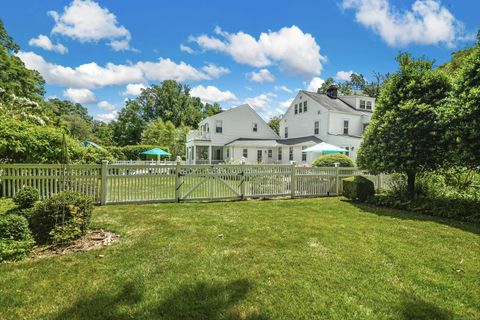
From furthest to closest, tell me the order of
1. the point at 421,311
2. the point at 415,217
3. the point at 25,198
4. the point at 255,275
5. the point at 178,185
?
1. the point at 178,185
2. the point at 415,217
3. the point at 25,198
4. the point at 255,275
5. the point at 421,311

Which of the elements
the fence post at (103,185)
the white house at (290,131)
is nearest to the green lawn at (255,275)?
the fence post at (103,185)

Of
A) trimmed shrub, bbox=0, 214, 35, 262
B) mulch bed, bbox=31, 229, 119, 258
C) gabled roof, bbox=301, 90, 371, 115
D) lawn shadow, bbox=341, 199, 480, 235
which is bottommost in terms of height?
lawn shadow, bbox=341, 199, 480, 235

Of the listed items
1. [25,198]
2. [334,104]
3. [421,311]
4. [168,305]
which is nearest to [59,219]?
[25,198]

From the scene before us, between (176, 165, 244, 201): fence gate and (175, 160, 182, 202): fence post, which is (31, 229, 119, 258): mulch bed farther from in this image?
(176, 165, 244, 201): fence gate

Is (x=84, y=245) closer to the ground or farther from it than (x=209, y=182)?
closer to the ground

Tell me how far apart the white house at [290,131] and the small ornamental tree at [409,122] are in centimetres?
1310

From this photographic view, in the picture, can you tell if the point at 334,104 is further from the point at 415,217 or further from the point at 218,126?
the point at 415,217

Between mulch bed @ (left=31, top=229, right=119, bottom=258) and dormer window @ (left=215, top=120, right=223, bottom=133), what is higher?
dormer window @ (left=215, top=120, right=223, bottom=133)

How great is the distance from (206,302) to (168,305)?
1.30ft

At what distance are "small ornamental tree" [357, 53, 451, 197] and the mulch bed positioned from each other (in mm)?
8379

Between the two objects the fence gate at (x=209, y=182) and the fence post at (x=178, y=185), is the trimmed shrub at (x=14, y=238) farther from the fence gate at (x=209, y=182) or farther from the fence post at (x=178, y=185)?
the fence gate at (x=209, y=182)

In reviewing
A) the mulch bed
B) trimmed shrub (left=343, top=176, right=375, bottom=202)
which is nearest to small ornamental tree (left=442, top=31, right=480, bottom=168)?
trimmed shrub (left=343, top=176, right=375, bottom=202)

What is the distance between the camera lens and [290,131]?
28469 mm

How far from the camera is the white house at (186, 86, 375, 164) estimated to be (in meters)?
23.5
